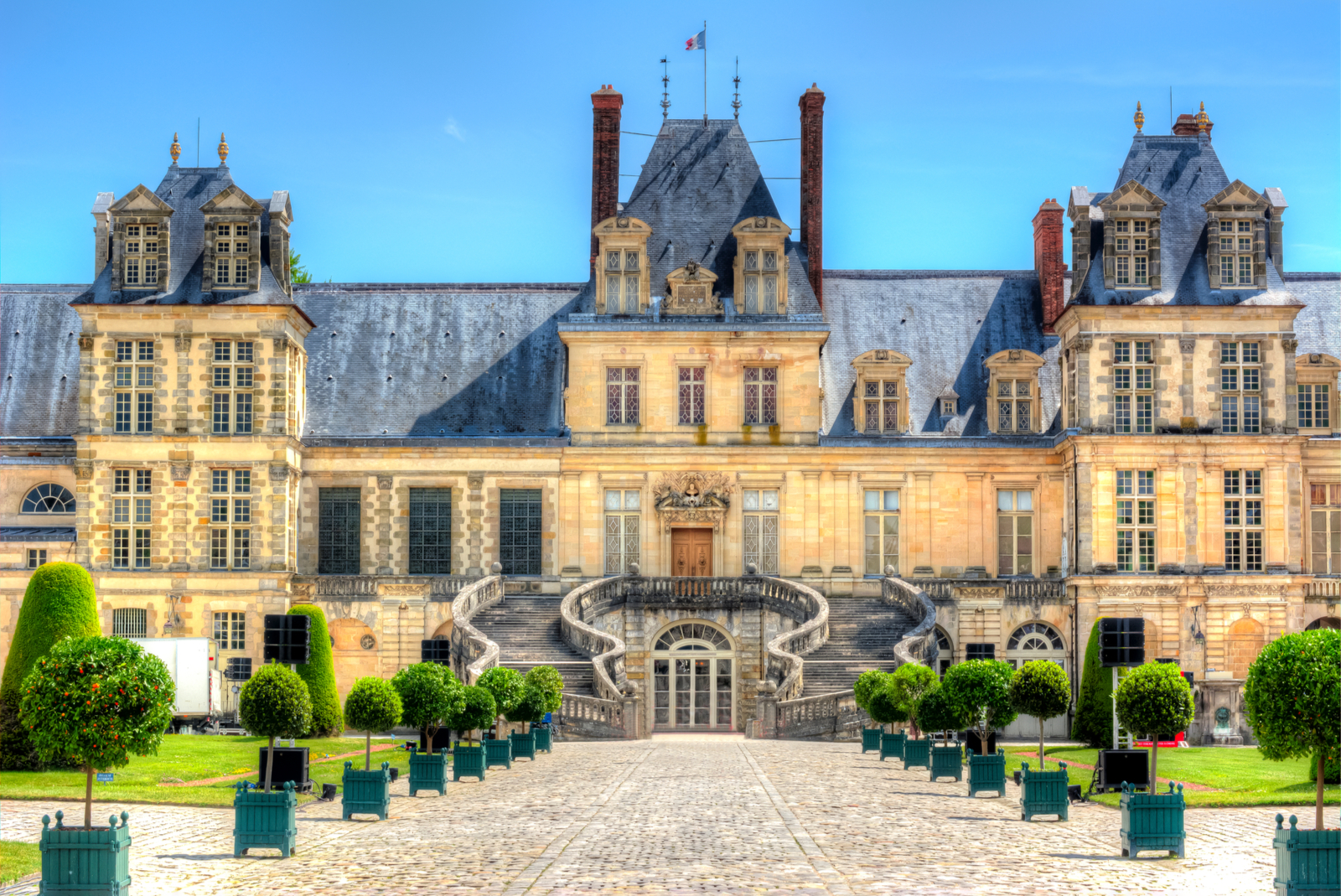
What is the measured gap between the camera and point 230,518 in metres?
47.7

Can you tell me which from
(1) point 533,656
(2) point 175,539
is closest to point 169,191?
(2) point 175,539

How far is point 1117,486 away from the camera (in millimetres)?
47594

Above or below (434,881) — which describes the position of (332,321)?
above

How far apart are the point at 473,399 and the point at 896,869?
35019mm

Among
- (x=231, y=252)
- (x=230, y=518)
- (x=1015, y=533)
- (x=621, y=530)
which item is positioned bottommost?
(x=1015, y=533)

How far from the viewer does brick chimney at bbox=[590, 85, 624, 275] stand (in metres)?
51.9

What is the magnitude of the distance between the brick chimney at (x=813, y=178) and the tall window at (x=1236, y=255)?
1211 cm

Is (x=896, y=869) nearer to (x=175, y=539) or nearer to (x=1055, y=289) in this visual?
(x=175, y=539)

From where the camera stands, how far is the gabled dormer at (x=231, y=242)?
158 ft

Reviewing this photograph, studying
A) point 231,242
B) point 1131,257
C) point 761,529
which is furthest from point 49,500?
point 1131,257

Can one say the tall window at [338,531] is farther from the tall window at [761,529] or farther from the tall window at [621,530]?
the tall window at [761,529]

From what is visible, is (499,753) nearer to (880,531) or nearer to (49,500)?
(880,531)

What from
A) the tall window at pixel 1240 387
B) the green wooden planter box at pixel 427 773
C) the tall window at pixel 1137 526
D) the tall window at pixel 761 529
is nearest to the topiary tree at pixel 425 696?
the green wooden planter box at pixel 427 773

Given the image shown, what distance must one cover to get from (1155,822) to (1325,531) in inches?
1293
